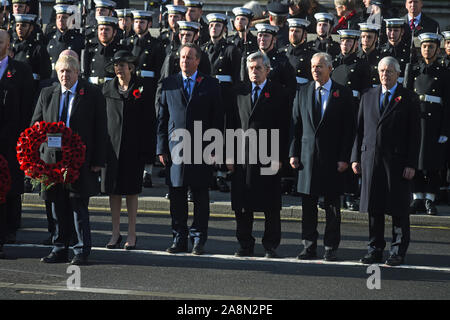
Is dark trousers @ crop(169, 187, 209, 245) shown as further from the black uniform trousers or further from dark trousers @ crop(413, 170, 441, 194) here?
dark trousers @ crop(413, 170, 441, 194)

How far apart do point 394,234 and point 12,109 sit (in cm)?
442

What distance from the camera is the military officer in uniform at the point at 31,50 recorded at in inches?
576

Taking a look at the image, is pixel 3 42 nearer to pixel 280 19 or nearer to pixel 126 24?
pixel 126 24

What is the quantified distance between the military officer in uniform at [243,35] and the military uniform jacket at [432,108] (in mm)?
2545

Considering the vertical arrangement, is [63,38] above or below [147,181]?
above

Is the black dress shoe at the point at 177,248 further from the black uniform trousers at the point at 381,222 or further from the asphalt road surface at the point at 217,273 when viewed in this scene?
the black uniform trousers at the point at 381,222

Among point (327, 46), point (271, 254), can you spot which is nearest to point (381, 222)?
point (271, 254)

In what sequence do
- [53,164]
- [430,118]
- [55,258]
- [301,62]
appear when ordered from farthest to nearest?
[301,62], [430,118], [55,258], [53,164]

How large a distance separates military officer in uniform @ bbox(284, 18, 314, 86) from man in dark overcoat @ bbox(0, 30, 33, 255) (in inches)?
186

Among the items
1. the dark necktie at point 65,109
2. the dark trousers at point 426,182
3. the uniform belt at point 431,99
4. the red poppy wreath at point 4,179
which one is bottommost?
the dark trousers at point 426,182

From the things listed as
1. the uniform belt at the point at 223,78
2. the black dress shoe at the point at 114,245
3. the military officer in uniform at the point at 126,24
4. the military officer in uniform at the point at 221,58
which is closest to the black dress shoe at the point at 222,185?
the military officer in uniform at the point at 221,58

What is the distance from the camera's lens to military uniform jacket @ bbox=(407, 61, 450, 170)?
14727 millimetres

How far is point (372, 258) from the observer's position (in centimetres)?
1140

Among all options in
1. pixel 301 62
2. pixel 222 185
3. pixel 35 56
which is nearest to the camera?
pixel 35 56
